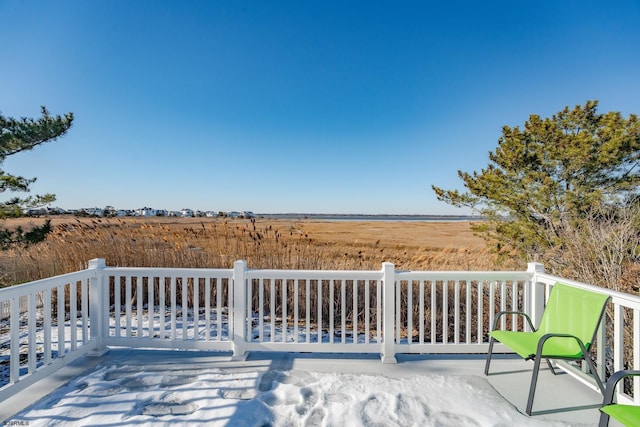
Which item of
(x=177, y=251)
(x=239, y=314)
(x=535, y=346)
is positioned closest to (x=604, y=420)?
(x=535, y=346)

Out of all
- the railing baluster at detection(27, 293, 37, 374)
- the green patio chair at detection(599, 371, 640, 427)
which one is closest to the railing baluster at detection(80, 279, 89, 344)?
the railing baluster at detection(27, 293, 37, 374)

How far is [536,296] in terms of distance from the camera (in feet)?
9.61

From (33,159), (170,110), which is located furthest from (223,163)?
(33,159)

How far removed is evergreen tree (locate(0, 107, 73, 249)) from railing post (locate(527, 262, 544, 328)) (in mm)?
6668

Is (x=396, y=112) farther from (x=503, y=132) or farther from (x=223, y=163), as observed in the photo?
(x=223, y=163)

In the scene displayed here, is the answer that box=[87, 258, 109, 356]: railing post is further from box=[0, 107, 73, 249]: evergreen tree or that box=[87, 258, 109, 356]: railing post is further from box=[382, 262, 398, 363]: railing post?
box=[382, 262, 398, 363]: railing post

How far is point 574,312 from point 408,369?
1365 mm

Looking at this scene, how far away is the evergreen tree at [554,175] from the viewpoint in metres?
5.57

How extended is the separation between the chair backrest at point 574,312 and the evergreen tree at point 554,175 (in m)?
3.39

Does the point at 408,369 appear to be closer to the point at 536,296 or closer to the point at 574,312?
the point at 574,312

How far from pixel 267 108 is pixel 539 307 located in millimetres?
7430

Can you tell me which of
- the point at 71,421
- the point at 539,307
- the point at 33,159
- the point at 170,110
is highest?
the point at 170,110

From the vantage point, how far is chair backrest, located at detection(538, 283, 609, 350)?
2.06 meters

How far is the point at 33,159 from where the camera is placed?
503cm
